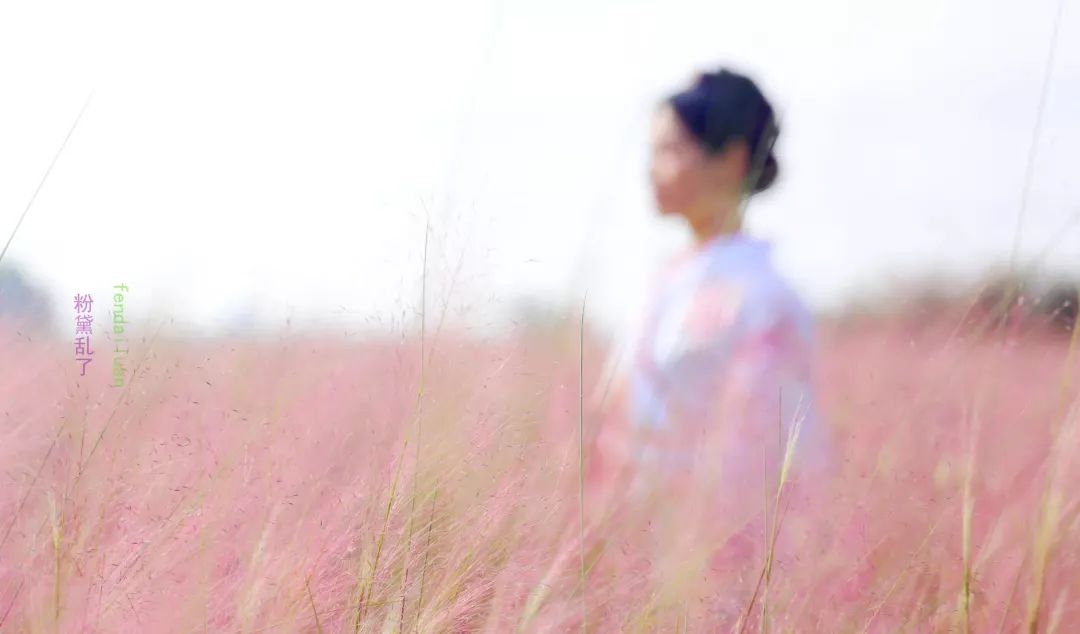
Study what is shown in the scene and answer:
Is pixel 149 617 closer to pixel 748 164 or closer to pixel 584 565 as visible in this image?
pixel 584 565

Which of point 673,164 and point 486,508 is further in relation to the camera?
point 673,164

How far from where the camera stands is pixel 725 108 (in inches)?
69.7

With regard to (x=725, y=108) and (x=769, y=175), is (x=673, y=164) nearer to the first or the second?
(x=725, y=108)

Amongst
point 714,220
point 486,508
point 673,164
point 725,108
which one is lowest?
point 486,508

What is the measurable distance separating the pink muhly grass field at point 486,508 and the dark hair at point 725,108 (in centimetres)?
66

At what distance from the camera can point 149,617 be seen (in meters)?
0.89

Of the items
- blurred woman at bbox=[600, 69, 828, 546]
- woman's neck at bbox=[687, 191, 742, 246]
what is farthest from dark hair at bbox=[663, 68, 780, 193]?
woman's neck at bbox=[687, 191, 742, 246]

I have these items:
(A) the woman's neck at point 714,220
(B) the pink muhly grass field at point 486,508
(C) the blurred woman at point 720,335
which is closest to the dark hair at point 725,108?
(C) the blurred woman at point 720,335

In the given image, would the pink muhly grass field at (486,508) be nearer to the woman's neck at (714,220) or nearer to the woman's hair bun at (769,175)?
the woman's neck at (714,220)

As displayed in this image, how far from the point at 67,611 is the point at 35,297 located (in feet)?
2.44

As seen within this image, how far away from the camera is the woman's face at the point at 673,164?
5.46ft

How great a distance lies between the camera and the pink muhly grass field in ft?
3.10

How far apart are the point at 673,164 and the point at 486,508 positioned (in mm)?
898

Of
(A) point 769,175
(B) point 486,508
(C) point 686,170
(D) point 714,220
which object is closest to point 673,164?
(C) point 686,170
